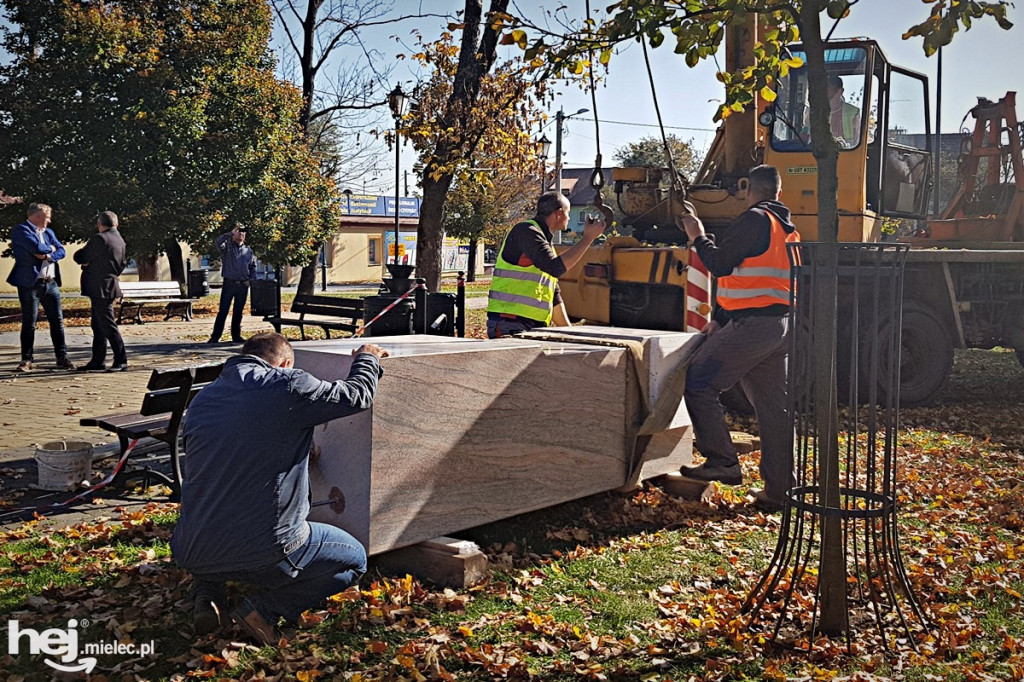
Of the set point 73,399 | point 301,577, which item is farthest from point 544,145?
point 301,577

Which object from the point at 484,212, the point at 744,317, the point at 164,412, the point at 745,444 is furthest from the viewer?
the point at 484,212

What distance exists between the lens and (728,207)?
11.4 meters

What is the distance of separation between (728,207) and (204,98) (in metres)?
15.6

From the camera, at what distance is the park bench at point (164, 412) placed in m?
6.14

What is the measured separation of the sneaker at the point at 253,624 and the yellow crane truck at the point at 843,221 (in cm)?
704

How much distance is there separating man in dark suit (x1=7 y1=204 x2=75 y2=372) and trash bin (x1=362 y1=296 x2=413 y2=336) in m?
3.88

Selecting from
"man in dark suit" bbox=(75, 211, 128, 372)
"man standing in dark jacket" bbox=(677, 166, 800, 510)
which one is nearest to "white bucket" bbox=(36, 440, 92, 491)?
"man standing in dark jacket" bbox=(677, 166, 800, 510)

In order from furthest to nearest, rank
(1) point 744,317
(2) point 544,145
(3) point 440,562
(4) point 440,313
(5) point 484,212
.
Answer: (5) point 484,212
(2) point 544,145
(4) point 440,313
(1) point 744,317
(3) point 440,562

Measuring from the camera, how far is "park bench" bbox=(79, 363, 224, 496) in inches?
242

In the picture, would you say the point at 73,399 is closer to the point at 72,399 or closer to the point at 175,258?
the point at 72,399

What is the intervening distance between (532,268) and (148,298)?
16868 mm

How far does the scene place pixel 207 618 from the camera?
4137mm

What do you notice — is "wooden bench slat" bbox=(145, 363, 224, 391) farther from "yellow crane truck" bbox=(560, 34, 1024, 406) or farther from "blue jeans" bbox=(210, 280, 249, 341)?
"blue jeans" bbox=(210, 280, 249, 341)

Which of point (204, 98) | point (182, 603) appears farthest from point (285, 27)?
point (182, 603)
